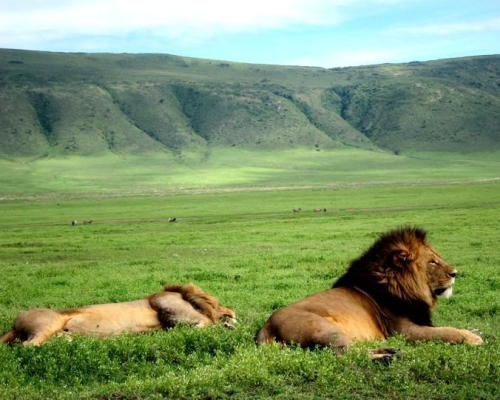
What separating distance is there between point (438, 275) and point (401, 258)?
598 mm

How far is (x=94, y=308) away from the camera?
10422 mm

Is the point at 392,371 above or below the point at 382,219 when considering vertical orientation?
above

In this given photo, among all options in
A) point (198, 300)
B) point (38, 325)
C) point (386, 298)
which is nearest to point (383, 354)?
point (386, 298)

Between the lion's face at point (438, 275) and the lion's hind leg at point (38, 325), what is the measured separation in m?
5.02

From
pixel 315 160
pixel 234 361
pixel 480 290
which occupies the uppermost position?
pixel 234 361

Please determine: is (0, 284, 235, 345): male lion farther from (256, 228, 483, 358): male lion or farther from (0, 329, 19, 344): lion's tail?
(256, 228, 483, 358): male lion

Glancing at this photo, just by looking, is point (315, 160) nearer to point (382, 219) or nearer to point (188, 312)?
point (382, 219)

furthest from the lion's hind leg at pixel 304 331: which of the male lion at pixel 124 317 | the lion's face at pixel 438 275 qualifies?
the lion's face at pixel 438 275

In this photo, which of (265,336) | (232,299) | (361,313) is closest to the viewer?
(265,336)

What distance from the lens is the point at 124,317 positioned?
1043 cm

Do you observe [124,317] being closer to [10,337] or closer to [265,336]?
[10,337]

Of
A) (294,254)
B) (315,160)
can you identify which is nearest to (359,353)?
(294,254)

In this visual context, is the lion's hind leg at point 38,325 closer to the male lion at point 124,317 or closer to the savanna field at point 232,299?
the male lion at point 124,317

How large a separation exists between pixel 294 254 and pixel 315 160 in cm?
14223
